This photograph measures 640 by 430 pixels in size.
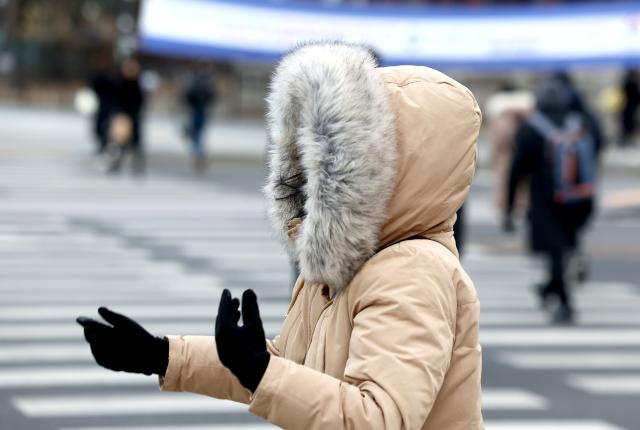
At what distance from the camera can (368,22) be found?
79.7 feet

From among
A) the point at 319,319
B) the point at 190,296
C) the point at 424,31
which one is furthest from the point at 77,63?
the point at 319,319

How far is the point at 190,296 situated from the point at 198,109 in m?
14.4

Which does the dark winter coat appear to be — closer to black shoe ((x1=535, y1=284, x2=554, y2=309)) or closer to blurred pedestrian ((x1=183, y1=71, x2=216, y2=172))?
black shoe ((x1=535, y1=284, x2=554, y2=309))

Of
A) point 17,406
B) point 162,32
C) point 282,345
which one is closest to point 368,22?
point 162,32

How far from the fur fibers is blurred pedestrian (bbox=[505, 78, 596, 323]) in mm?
7181

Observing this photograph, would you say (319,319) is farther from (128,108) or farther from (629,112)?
(629,112)

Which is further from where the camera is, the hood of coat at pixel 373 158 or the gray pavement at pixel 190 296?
the gray pavement at pixel 190 296

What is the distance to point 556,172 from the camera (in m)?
9.91

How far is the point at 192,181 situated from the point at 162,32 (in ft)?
10.7

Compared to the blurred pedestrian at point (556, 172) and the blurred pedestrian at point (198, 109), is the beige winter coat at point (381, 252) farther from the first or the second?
the blurred pedestrian at point (198, 109)

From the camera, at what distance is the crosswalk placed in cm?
739

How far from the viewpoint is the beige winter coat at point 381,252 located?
2598 mm

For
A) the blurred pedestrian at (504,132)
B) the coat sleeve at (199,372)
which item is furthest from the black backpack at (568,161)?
the coat sleeve at (199,372)

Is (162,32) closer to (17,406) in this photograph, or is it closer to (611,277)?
(611,277)
